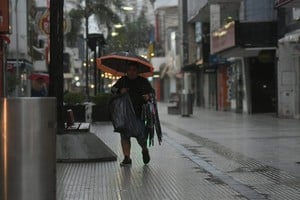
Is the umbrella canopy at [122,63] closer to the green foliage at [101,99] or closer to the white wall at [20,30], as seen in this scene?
the green foliage at [101,99]

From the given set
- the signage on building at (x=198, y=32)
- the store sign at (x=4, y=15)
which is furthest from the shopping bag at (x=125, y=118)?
the signage on building at (x=198, y=32)

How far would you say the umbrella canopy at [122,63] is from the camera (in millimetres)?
10609

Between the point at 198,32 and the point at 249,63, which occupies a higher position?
the point at 198,32

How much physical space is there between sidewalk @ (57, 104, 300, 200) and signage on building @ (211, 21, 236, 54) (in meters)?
12.7

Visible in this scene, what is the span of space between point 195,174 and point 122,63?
2993 millimetres

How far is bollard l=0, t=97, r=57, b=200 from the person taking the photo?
5891 millimetres

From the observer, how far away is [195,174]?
31.8ft

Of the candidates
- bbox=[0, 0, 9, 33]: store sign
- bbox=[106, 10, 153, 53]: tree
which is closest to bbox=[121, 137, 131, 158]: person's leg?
bbox=[0, 0, 9, 33]: store sign

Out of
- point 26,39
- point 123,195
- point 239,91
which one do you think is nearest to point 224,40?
point 239,91

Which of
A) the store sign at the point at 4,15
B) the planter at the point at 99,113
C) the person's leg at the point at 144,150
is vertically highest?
the store sign at the point at 4,15

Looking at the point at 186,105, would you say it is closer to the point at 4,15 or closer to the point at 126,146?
the point at 4,15

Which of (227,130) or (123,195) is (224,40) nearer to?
(227,130)

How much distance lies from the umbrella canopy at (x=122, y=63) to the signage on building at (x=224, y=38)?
15.8 m

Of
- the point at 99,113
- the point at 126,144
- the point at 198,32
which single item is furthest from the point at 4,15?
the point at 198,32
